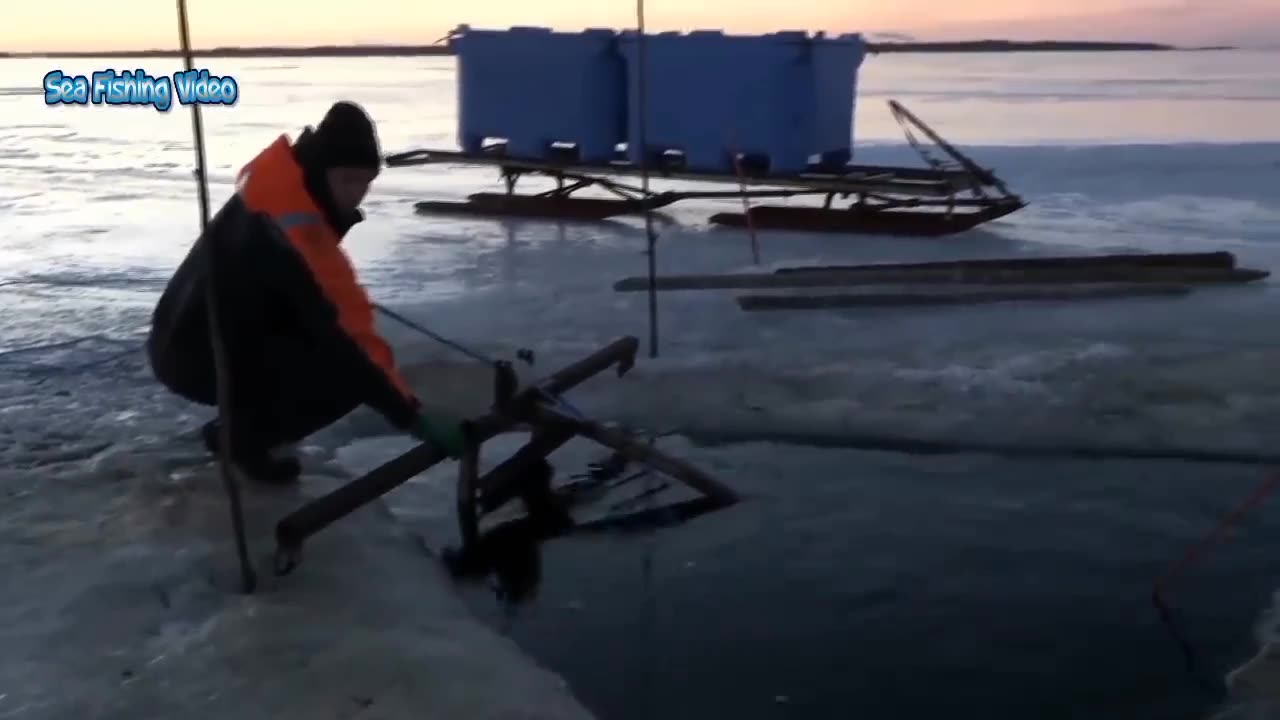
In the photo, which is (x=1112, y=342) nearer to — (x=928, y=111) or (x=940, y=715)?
(x=940, y=715)

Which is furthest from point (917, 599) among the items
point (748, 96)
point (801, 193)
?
point (801, 193)

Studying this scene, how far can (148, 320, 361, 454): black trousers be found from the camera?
354cm

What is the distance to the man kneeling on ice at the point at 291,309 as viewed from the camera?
3.25m

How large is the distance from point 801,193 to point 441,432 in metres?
7.47

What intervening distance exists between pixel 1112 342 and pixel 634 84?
5273 millimetres

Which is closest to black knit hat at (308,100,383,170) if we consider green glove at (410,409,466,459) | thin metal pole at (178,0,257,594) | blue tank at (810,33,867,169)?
thin metal pole at (178,0,257,594)

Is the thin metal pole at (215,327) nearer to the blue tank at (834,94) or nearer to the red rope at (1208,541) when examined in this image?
the red rope at (1208,541)

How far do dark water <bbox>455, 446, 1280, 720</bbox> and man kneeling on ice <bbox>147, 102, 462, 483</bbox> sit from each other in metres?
0.68

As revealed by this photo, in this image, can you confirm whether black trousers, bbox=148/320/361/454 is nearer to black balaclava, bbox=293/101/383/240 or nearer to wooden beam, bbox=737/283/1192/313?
black balaclava, bbox=293/101/383/240

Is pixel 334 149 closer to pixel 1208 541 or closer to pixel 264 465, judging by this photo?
pixel 264 465

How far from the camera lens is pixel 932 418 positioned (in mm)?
4984

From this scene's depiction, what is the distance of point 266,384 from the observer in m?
3.63

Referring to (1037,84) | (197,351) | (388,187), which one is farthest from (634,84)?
(1037,84)

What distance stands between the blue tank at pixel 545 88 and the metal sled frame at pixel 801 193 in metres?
0.22
